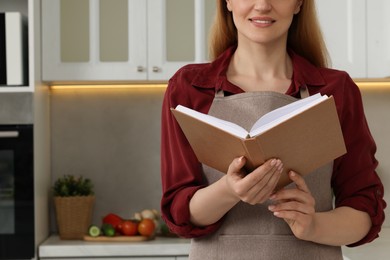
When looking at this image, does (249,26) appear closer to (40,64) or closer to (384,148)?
(40,64)

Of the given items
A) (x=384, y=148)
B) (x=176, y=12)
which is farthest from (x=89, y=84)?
(x=384, y=148)

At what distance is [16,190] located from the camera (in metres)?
3.12

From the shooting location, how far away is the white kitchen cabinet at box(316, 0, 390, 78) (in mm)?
3264

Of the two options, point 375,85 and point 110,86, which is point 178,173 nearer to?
point 110,86

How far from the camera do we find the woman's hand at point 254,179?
1.23 m

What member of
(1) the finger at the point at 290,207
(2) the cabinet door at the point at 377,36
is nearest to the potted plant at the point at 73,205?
(2) the cabinet door at the point at 377,36

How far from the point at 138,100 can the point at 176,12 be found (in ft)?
1.66

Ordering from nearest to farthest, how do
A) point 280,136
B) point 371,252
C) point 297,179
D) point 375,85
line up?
point 280,136, point 297,179, point 371,252, point 375,85

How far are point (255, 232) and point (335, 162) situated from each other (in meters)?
0.20

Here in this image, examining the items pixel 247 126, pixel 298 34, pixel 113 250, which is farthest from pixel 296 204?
pixel 113 250

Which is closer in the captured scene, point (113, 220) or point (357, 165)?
point (357, 165)

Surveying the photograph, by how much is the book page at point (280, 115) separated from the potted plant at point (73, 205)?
224cm

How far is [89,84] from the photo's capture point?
3551 millimetres

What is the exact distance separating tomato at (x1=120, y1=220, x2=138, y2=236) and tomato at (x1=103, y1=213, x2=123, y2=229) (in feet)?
0.13
